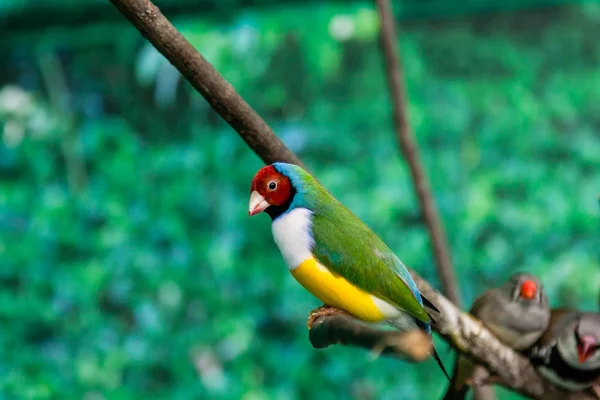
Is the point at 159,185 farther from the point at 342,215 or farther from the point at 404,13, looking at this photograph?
the point at 342,215

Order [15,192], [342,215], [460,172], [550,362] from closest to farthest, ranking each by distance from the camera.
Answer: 1. [342,215]
2. [550,362]
3. [15,192]
4. [460,172]

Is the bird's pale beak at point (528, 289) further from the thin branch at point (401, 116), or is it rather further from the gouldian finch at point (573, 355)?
the thin branch at point (401, 116)

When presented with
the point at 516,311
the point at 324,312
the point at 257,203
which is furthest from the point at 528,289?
the point at 257,203

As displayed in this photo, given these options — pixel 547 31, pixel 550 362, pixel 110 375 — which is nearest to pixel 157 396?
pixel 110 375

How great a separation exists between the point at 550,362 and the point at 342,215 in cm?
74

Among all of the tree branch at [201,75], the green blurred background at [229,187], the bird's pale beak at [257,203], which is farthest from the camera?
the green blurred background at [229,187]

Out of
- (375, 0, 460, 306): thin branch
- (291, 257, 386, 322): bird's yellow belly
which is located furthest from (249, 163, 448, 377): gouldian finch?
(375, 0, 460, 306): thin branch

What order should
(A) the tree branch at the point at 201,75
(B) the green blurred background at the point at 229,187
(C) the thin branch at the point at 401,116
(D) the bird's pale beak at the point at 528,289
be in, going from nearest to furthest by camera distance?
(A) the tree branch at the point at 201,75 < (D) the bird's pale beak at the point at 528,289 < (C) the thin branch at the point at 401,116 < (B) the green blurred background at the point at 229,187

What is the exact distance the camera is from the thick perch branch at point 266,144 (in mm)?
622

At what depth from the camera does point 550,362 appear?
4.09 feet

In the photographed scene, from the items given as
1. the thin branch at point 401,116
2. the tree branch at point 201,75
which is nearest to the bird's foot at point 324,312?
the tree branch at point 201,75

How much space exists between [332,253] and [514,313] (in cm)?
73

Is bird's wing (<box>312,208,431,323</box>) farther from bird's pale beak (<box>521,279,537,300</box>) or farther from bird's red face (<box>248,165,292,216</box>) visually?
bird's pale beak (<box>521,279,537,300</box>)

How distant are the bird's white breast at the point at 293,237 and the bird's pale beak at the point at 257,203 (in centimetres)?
2
